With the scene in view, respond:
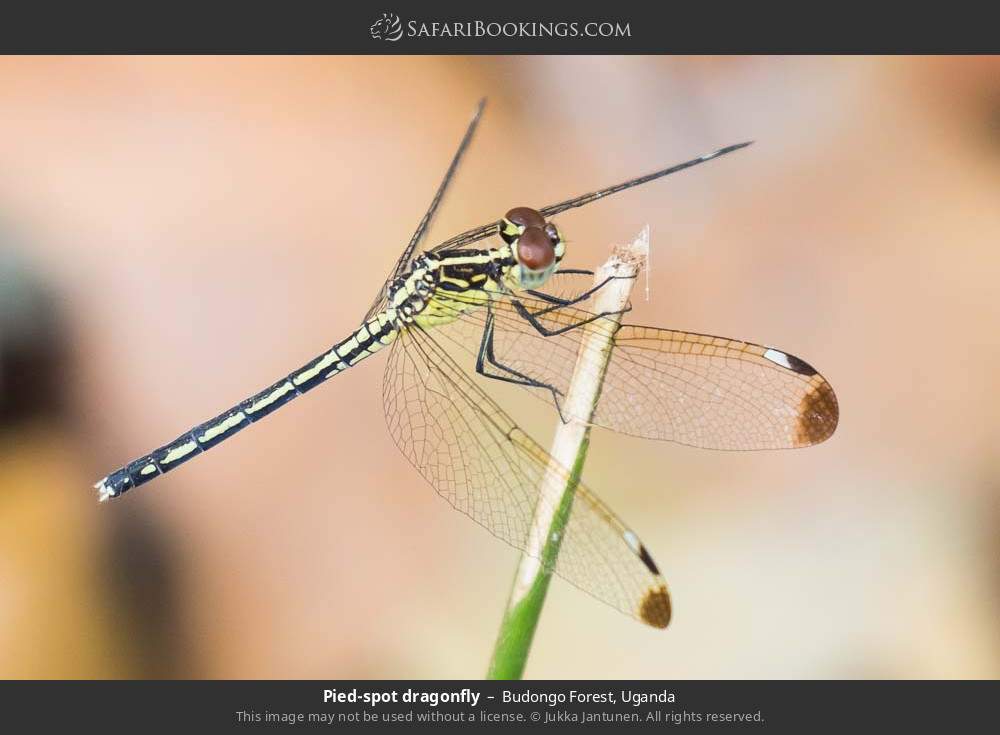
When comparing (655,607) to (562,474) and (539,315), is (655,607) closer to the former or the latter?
(562,474)

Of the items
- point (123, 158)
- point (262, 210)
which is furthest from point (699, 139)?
point (123, 158)

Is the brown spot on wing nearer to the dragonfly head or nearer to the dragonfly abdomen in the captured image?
the dragonfly head

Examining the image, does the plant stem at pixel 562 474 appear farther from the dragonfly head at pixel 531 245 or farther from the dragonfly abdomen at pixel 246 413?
the dragonfly abdomen at pixel 246 413

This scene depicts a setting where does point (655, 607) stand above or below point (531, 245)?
below

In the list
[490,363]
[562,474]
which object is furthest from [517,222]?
[562,474]

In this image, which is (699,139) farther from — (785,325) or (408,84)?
(408,84)

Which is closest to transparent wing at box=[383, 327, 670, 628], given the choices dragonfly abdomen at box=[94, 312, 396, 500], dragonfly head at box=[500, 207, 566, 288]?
dragonfly abdomen at box=[94, 312, 396, 500]
